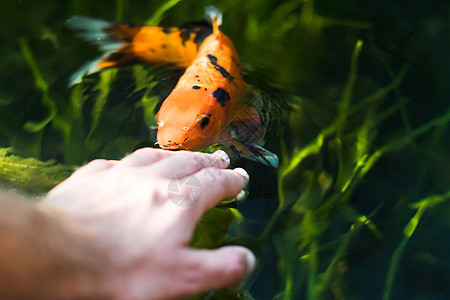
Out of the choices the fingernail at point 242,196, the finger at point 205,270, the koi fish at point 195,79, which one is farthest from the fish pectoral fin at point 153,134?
the finger at point 205,270

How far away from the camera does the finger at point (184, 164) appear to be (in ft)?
3.43

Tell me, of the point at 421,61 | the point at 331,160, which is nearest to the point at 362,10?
the point at 421,61

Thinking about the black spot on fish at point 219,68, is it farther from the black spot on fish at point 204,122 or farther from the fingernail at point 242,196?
the fingernail at point 242,196

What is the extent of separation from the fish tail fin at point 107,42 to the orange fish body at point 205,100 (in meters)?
Answer: 0.41

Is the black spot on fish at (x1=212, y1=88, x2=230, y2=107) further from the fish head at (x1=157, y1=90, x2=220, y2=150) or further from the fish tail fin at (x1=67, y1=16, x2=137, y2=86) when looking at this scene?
the fish tail fin at (x1=67, y1=16, x2=137, y2=86)

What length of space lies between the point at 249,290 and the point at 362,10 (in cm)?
186

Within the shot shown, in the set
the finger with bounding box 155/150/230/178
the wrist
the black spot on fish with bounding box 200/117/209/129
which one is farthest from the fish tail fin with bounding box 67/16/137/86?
the wrist

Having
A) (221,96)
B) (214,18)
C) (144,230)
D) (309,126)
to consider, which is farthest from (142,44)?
(144,230)

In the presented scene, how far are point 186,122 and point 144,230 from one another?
0.70m

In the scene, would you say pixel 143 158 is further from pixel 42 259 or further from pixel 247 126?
pixel 247 126

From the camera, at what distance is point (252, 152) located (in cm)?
170

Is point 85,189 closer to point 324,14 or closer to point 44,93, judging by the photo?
point 44,93

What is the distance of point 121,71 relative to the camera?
2.19 meters

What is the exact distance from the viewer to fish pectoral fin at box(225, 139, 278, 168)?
1.70 m
